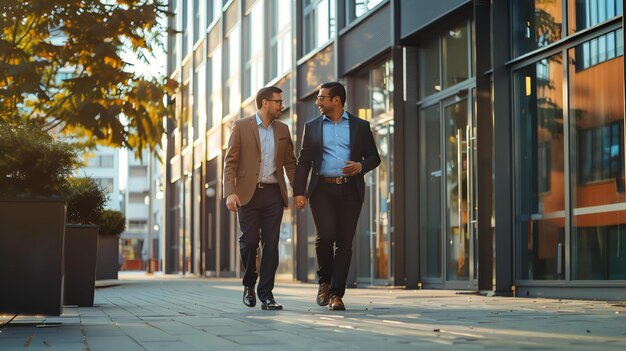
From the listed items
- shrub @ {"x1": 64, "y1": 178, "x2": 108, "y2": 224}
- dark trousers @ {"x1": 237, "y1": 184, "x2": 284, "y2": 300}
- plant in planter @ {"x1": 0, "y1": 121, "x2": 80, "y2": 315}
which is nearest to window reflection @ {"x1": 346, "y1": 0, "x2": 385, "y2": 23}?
shrub @ {"x1": 64, "y1": 178, "x2": 108, "y2": 224}

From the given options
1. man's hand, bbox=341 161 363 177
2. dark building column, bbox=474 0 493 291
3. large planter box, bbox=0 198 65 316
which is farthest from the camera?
dark building column, bbox=474 0 493 291

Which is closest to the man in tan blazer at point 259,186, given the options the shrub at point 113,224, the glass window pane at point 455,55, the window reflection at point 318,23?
the glass window pane at point 455,55

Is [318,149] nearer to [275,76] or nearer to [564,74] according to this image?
[564,74]

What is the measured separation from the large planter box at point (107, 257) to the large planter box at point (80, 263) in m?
13.6

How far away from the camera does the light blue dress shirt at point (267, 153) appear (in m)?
9.26

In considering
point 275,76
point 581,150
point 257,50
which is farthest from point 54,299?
point 257,50

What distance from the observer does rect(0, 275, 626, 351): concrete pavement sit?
5.46 metres

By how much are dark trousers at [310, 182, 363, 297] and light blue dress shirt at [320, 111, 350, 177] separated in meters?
0.13

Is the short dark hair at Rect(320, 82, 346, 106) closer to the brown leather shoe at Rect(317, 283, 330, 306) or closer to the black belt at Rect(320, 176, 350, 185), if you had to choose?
the black belt at Rect(320, 176, 350, 185)

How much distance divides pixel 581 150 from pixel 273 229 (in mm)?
3906

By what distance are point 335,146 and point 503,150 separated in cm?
415

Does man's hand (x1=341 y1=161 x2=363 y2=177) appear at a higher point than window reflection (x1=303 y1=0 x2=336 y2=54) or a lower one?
lower

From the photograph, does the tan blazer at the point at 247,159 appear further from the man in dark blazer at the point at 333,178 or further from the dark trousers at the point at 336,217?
the dark trousers at the point at 336,217

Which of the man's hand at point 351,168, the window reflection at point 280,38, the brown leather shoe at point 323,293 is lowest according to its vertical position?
the brown leather shoe at point 323,293
